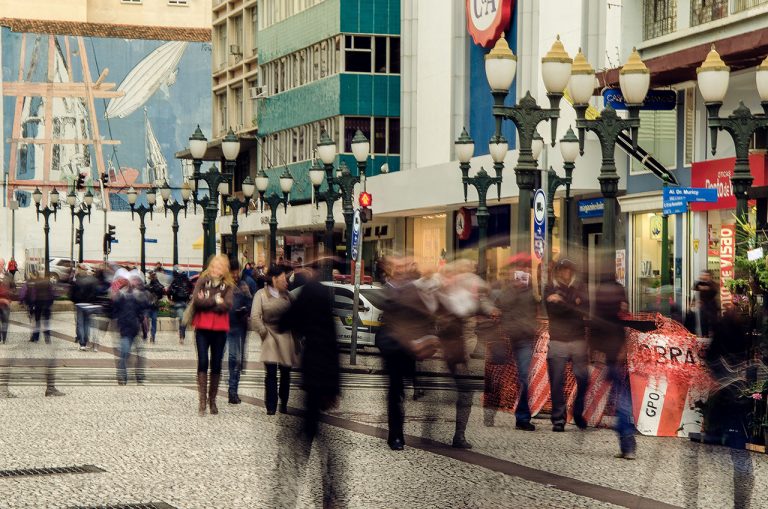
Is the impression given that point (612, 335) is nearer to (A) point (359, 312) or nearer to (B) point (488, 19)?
(A) point (359, 312)

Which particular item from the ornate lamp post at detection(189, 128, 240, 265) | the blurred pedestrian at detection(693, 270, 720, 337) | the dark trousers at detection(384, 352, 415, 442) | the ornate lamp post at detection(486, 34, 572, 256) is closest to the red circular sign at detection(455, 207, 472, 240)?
the ornate lamp post at detection(189, 128, 240, 265)

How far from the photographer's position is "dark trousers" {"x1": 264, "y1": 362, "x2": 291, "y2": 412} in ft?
55.5

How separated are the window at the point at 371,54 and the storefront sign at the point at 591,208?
71.1 ft

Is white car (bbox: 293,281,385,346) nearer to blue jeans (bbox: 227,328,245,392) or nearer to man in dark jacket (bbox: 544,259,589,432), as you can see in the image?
blue jeans (bbox: 227,328,245,392)

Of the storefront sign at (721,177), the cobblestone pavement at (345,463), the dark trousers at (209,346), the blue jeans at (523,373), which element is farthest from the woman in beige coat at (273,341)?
the storefront sign at (721,177)

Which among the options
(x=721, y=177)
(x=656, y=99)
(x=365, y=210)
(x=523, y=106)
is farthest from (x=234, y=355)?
(x=656, y=99)

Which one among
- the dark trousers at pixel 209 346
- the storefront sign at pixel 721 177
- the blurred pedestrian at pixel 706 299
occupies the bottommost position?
the dark trousers at pixel 209 346

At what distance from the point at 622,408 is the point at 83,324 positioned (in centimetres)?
1856

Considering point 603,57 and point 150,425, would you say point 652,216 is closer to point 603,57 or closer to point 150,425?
point 603,57

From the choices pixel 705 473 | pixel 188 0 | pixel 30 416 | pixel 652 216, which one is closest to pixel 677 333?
pixel 705 473

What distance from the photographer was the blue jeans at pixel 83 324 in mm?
30000

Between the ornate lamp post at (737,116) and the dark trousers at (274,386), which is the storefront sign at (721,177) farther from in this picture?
the dark trousers at (274,386)

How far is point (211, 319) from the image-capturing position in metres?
17.2

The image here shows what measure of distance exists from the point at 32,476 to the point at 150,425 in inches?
154
